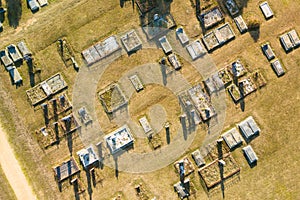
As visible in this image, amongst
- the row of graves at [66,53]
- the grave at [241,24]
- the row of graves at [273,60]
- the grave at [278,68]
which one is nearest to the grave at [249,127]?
the grave at [278,68]

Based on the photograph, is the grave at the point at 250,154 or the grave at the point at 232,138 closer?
the grave at the point at 250,154

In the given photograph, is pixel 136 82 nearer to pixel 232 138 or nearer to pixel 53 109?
pixel 53 109

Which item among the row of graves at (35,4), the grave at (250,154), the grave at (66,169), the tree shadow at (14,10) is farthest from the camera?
the tree shadow at (14,10)

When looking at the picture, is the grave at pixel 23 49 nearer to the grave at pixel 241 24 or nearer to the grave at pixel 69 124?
the grave at pixel 69 124

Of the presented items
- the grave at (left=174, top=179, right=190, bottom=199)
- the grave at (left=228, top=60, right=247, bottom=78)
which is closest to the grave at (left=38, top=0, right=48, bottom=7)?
the grave at (left=228, top=60, right=247, bottom=78)

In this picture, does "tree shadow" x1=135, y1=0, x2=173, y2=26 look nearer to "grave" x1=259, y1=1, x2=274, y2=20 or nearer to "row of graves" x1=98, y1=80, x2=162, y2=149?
"row of graves" x1=98, y1=80, x2=162, y2=149

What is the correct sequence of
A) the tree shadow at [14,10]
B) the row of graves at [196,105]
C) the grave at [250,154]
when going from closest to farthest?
the grave at [250,154] < the row of graves at [196,105] < the tree shadow at [14,10]

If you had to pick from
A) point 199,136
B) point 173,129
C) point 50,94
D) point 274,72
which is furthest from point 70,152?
point 274,72

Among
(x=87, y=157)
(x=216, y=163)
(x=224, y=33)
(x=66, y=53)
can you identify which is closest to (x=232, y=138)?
(x=216, y=163)
